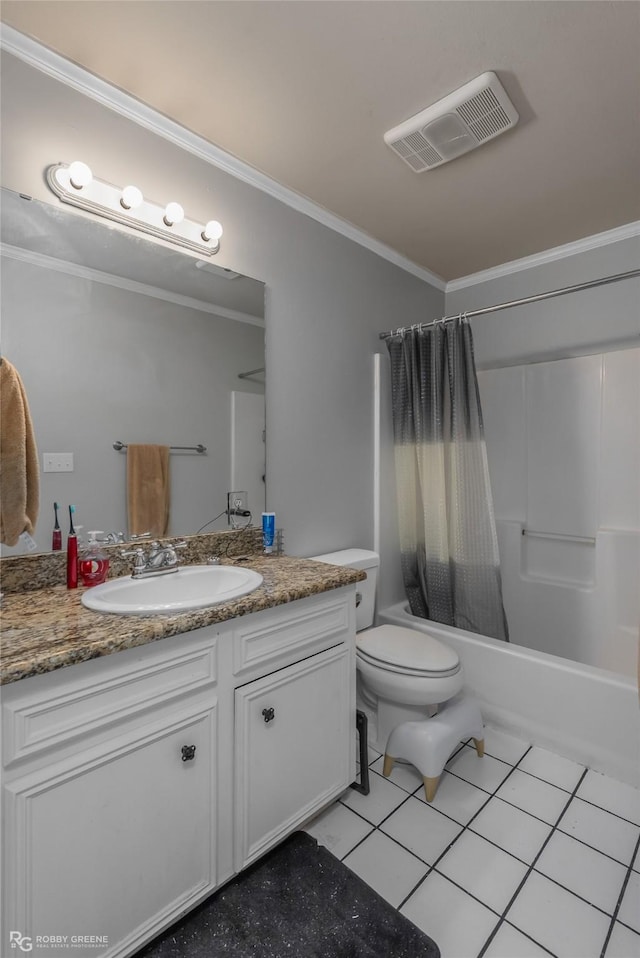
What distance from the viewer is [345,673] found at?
1517 mm

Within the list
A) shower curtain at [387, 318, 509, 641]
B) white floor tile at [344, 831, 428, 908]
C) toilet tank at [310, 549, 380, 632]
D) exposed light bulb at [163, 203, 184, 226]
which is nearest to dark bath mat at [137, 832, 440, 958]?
white floor tile at [344, 831, 428, 908]

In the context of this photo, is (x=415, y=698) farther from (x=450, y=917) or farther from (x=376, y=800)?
(x=450, y=917)

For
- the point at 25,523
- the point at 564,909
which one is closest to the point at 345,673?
the point at 564,909

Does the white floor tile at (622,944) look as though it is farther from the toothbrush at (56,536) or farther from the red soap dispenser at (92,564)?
the toothbrush at (56,536)

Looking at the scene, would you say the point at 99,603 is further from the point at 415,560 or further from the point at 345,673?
the point at 415,560

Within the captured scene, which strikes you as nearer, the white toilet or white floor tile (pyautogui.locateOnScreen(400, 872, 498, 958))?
white floor tile (pyautogui.locateOnScreen(400, 872, 498, 958))

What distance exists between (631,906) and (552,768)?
55 cm

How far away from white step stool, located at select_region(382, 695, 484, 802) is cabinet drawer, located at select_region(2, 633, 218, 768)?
90cm

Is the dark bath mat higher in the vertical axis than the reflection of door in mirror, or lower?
lower

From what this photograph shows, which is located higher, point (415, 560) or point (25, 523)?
point (25, 523)

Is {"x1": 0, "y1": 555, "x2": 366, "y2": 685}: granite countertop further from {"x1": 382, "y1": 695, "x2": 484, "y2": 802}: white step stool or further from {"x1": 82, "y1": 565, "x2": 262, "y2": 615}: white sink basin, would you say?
{"x1": 382, "y1": 695, "x2": 484, "y2": 802}: white step stool

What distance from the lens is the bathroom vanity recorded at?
867 millimetres

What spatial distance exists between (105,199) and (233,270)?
48 centimetres

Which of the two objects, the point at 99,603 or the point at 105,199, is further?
the point at 105,199
